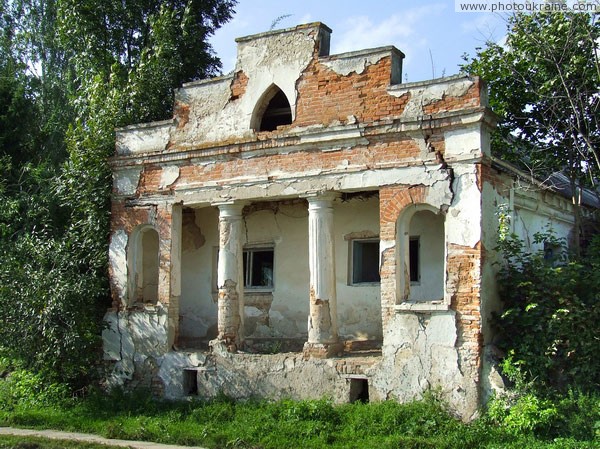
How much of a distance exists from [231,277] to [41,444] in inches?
148

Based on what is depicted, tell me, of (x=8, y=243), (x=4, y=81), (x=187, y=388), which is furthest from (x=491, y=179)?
(x=4, y=81)

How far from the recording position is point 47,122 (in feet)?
60.0

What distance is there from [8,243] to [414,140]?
7.51 m

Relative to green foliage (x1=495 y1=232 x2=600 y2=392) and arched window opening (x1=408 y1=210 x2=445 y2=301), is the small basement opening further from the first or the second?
green foliage (x1=495 y1=232 x2=600 y2=392)

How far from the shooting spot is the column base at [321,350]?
33.6 feet

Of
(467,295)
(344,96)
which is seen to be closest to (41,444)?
(467,295)

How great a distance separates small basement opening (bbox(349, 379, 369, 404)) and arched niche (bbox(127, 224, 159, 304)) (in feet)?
14.5

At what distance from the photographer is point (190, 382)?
11555 millimetres

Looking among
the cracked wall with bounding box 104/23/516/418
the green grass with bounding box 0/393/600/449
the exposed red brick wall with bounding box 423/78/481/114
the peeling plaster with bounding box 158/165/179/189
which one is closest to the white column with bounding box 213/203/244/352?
the cracked wall with bounding box 104/23/516/418

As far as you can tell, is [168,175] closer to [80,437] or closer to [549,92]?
[80,437]

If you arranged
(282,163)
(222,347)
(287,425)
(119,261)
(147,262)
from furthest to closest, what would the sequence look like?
(147,262) < (119,261) < (222,347) < (282,163) < (287,425)

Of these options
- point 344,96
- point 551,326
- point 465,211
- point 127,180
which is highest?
point 344,96

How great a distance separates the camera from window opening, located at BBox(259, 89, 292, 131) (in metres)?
11.6

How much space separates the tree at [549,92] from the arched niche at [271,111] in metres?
4.26
